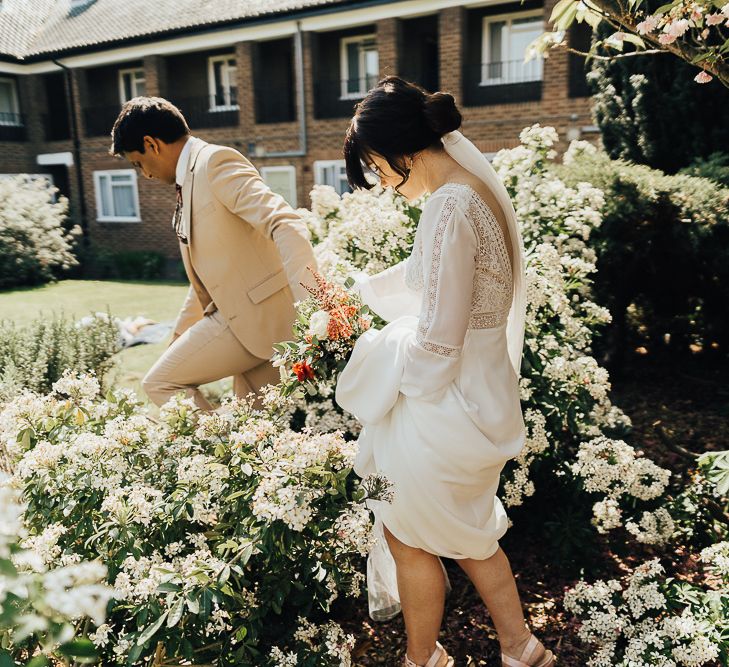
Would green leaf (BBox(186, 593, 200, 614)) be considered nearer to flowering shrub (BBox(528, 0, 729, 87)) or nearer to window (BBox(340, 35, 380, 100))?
flowering shrub (BBox(528, 0, 729, 87))

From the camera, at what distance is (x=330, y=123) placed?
1853 cm

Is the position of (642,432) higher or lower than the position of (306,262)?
lower

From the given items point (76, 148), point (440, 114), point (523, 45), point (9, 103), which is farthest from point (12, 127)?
Answer: point (440, 114)

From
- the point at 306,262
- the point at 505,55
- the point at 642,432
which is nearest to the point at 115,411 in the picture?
the point at 306,262

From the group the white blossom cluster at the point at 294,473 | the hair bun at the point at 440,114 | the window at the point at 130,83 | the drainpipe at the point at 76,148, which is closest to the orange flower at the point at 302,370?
the white blossom cluster at the point at 294,473

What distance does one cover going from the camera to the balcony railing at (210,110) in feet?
68.3

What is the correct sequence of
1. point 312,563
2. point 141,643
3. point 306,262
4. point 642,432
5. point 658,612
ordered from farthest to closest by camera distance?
point 642,432 → point 306,262 → point 658,612 → point 312,563 → point 141,643

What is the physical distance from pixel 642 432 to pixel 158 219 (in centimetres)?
1876

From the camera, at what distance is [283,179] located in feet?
64.5

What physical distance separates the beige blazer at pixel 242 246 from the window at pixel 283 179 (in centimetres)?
1587

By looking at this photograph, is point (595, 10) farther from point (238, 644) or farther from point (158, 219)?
point (158, 219)

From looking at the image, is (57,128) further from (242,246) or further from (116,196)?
(242,246)

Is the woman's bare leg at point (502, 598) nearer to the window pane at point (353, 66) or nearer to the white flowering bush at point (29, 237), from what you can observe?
the white flowering bush at point (29, 237)

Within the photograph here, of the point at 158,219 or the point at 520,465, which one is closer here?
the point at 520,465
